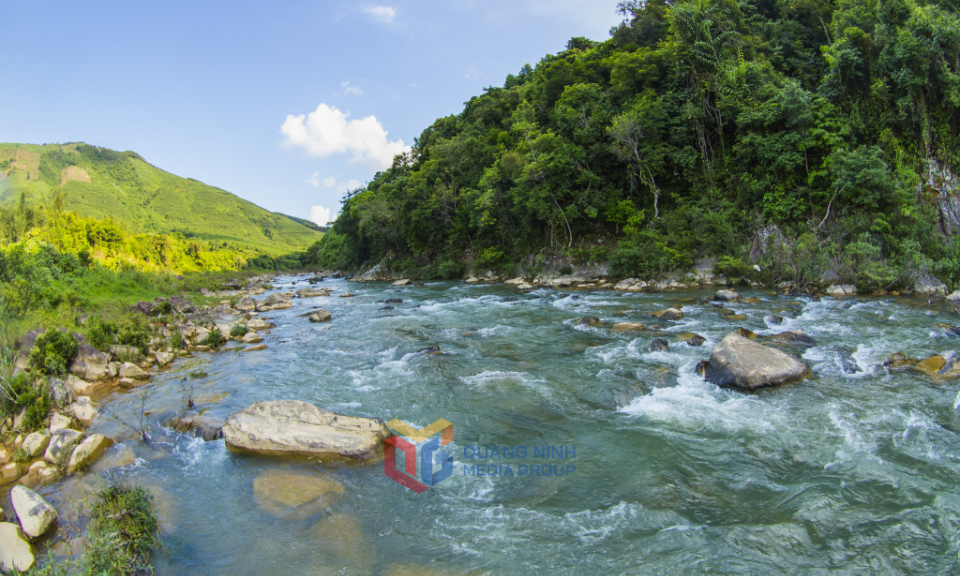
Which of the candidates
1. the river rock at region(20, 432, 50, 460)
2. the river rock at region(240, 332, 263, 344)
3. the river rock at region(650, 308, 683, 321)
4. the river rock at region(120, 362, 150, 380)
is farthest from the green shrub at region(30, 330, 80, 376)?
the river rock at region(650, 308, 683, 321)

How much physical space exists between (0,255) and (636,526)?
23.6 meters

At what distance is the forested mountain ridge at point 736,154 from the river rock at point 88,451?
2478cm

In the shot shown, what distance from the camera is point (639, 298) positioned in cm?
2009

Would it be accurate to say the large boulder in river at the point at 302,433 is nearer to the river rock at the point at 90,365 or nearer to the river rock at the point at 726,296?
the river rock at the point at 90,365

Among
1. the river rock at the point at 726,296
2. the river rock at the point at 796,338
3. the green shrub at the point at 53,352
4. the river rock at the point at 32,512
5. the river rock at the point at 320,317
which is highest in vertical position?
the green shrub at the point at 53,352

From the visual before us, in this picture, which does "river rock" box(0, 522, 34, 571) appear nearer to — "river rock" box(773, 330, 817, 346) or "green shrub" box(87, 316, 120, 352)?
"green shrub" box(87, 316, 120, 352)

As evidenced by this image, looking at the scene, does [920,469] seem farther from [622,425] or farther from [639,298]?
[639,298]

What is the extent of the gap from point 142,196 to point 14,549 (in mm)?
204665

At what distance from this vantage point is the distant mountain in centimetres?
13288

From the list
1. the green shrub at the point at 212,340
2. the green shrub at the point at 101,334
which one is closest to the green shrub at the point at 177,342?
the green shrub at the point at 212,340

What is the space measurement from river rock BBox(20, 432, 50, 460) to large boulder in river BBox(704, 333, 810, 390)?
12.5 meters

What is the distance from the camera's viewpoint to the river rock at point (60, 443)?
21.2ft

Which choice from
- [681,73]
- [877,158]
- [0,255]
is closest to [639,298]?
[877,158]

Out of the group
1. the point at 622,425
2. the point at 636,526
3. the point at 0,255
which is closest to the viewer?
the point at 636,526
